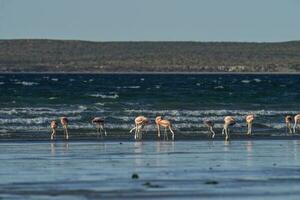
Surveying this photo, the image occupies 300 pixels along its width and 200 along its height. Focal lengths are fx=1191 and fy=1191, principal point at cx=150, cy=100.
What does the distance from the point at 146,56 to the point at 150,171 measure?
158 m

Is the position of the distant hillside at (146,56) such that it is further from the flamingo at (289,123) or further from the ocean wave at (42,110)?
the flamingo at (289,123)

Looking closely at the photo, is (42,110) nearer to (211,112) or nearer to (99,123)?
(211,112)

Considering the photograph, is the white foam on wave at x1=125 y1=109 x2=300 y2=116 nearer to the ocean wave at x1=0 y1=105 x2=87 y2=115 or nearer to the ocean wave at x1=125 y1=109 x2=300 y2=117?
the ocean wave at x1=125 y1=109 x2=300 y2=117

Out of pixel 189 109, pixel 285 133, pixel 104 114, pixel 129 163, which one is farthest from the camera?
pixel 189 109

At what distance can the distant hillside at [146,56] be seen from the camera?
174 meters

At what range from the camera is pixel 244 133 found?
40.7 m

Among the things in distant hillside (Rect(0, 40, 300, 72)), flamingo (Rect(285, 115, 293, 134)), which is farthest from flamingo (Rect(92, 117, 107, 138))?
distant hillside (Rect(0, 40, 300, 72))

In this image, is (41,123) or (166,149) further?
(41,123)

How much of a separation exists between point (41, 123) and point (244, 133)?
8.15 meters

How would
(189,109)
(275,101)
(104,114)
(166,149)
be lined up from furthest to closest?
1. (275,101)
2. (189,109)
3. (104,114)
4. (166,149)

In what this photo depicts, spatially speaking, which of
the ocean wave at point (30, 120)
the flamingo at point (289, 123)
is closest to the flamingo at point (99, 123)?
the ocean wave at point (30, 120)

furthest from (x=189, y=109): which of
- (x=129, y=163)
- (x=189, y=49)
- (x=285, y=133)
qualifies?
(x=189, y=49)

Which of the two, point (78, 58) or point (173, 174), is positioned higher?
point (78, 58)

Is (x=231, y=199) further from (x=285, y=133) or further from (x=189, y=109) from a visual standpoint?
(x=189, y=109)
